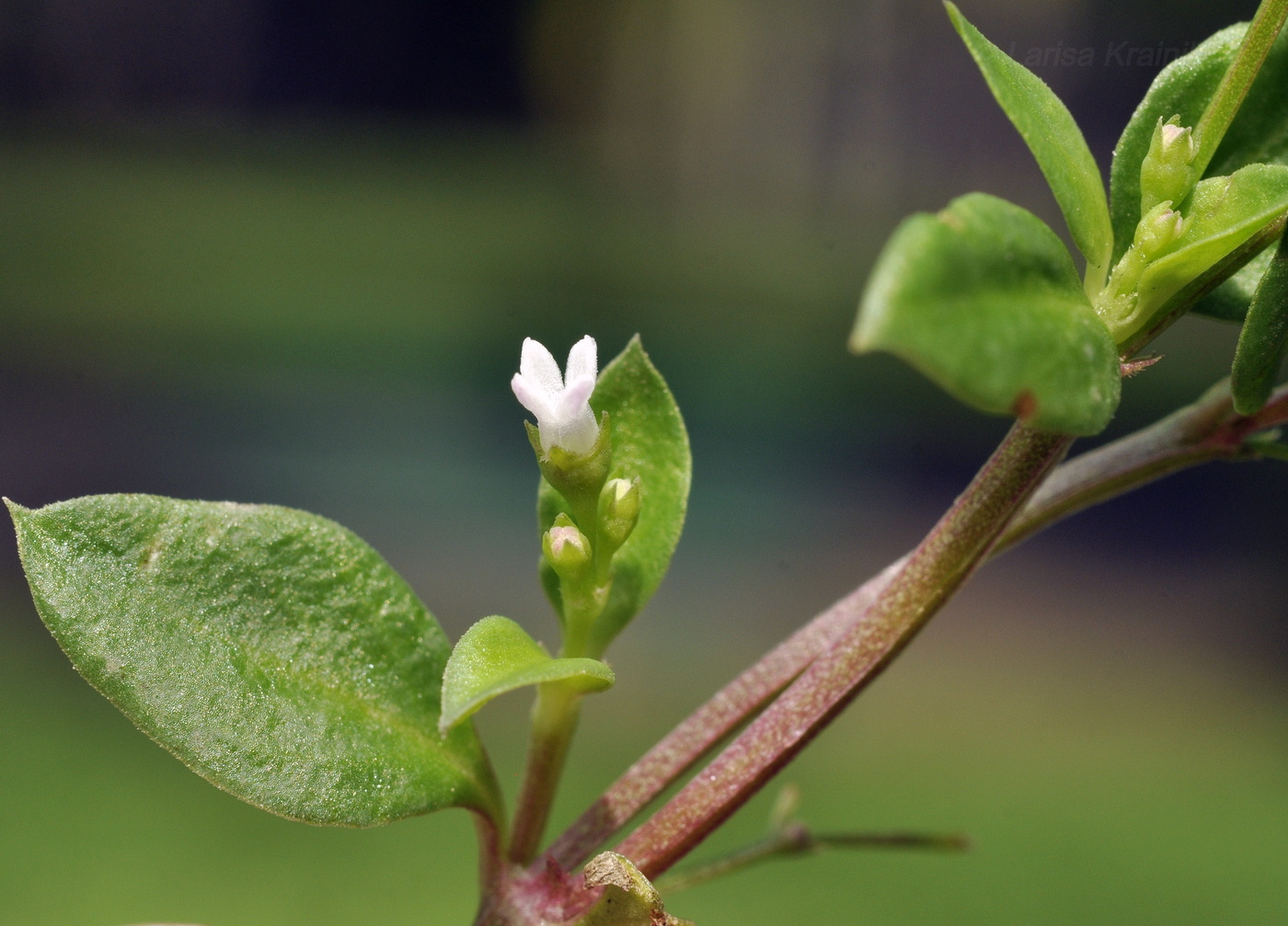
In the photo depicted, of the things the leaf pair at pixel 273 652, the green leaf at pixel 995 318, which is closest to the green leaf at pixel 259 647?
the leaf pair at pixel 273 652

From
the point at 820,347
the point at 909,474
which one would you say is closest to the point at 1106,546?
the point at 909,474

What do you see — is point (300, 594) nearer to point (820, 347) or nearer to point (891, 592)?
point (891, 592)

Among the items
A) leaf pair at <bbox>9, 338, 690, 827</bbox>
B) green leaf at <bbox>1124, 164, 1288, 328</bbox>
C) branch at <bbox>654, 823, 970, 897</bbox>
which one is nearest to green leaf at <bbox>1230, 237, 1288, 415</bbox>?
green leaf at <bbox>1124, 164, 1288, 328</bbox>

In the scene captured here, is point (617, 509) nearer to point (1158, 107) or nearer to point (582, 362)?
point (582, 362)

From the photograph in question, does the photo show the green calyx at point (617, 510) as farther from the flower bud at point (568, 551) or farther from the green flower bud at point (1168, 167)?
the green flower bud at point (1168, 167)

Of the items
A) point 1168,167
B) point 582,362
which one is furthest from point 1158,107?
point 582,362

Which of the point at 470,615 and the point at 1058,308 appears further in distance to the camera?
→ the point at 470,615

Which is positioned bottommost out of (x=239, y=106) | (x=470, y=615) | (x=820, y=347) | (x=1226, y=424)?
(x=470, y=615)
